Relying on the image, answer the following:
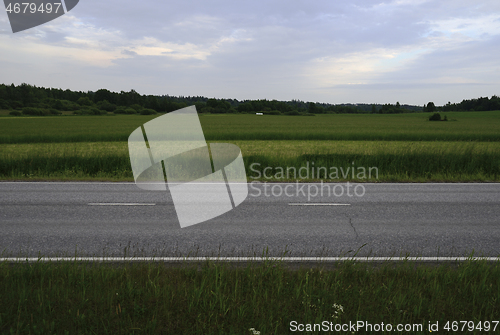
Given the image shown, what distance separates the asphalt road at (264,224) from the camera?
539 cm

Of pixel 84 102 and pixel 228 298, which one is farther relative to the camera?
pixel 84 102

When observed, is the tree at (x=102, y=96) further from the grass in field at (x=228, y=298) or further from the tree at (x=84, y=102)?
the grass in field at (x=228, y=298)

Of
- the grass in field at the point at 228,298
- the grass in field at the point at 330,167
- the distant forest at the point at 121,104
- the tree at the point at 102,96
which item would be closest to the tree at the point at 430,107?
the distant forest at the point at 121,104

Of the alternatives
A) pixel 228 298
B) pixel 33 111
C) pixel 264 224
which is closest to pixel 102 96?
pixel 33 111

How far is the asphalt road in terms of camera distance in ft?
17.7

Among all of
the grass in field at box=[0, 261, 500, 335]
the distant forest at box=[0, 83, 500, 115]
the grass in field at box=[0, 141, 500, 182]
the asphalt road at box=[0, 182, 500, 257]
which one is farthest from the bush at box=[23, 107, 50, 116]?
the grass in field at box=[0, 261, 500, 335]

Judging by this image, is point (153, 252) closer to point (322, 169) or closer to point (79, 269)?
point (79, 269)

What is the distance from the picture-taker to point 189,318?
10.8 feet

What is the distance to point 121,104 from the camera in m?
127

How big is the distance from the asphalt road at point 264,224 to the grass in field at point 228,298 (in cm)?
95

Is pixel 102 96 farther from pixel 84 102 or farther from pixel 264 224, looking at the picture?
pixel 264 224

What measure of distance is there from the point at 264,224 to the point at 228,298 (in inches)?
124

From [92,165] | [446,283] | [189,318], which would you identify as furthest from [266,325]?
[92,165]

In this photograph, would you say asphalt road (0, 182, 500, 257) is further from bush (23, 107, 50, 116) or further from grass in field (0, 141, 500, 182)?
bush (23, 107, 50, 116)
